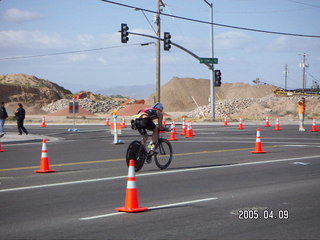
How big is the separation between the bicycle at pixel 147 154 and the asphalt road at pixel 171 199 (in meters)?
0.25

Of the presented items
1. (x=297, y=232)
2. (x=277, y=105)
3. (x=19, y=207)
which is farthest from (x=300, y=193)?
(x=277, y=105)

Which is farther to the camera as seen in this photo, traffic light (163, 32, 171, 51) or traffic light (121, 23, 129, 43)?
traffic light (163, 32, 171, 51)

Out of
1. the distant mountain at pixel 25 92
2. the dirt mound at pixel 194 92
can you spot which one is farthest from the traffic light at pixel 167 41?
the dirt mound at pixel 194 92

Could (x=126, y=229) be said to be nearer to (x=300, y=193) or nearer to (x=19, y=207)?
(x=19, y=207)

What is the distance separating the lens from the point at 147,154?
1435 cm

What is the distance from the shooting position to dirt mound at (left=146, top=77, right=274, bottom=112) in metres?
129

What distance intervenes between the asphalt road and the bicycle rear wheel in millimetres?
334

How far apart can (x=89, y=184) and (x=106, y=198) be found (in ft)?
6.34

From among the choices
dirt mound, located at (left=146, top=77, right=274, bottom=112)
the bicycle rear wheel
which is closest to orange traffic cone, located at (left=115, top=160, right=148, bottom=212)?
the bicycle rear wheel

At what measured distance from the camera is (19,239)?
7.38m

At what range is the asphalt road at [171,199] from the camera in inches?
308

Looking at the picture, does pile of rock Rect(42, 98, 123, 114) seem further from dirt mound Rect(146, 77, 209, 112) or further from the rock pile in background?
dirt mound Rect(146, 77, 209, 112)

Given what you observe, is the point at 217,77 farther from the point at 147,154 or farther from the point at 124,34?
the point at 147,154

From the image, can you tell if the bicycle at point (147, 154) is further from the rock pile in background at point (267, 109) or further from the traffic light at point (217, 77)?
the rock pile in background at point (267, 109)
